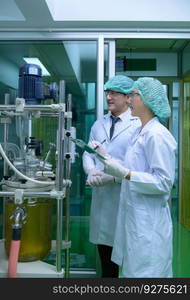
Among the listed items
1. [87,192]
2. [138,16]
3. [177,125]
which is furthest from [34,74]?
[177,125]

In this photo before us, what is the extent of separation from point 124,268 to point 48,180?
1.98 feet

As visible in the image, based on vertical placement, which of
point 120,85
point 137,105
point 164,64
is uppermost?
point 164,64

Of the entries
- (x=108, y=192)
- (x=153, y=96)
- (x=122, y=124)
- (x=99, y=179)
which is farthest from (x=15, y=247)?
(x=122, y=124)

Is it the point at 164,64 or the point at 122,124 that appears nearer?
the point at 122,124

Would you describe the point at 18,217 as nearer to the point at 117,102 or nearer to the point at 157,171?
the point at 157,171

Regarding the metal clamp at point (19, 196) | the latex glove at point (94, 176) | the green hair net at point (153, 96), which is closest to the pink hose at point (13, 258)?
the metal clamp at point (19, 196)

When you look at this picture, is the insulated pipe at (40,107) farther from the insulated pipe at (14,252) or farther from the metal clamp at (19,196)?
the insulated pipe at (14,252)

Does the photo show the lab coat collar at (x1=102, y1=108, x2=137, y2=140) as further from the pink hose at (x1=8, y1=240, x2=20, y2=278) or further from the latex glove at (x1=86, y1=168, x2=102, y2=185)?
the pink hose at (x1=8, y1=240, x2=20, y2=278)

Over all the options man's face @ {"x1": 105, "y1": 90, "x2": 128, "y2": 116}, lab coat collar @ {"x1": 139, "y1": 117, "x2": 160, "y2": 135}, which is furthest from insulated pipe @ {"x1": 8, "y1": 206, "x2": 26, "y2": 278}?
man's face @ {"x1": 105, "y1": 90, "x2": 128, "y2": 116}

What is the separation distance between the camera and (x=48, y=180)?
1.48 metres

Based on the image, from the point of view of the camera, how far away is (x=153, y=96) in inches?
61.1

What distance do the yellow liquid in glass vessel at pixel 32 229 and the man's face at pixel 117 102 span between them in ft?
2.65

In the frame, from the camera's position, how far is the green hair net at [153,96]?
61.4 inches

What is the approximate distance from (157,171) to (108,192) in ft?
1.95
